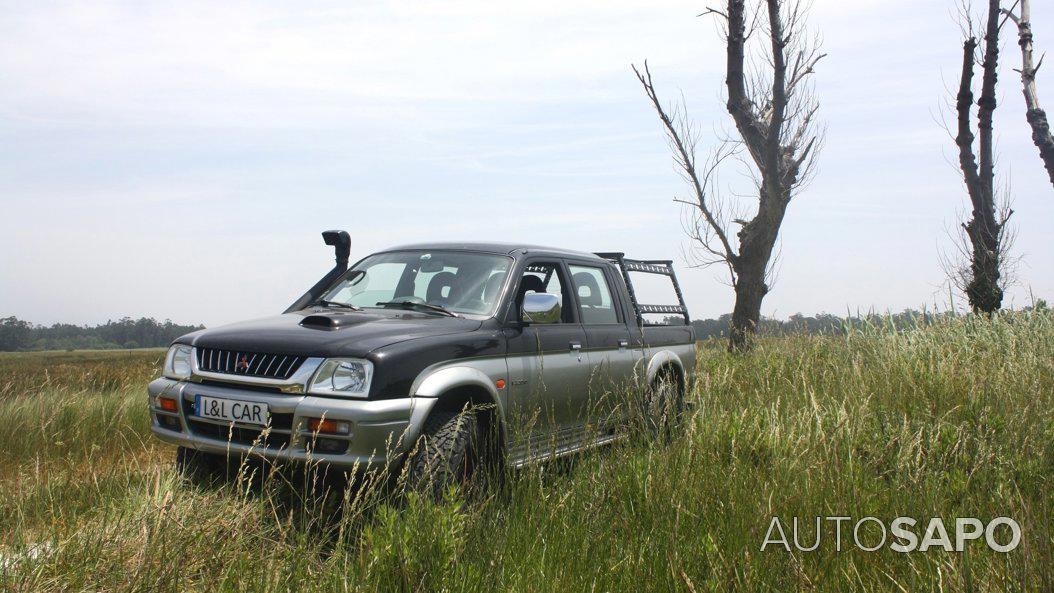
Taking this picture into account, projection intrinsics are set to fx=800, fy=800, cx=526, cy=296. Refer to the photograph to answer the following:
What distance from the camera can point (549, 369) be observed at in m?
5.75

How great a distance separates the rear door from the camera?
631cm

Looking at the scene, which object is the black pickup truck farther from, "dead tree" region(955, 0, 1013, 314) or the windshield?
"dead tree" region(955, 0, 1013, 314)

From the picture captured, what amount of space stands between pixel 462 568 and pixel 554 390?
261 centimetres

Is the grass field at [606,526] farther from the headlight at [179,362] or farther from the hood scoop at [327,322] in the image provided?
the hood scoop at [327,322]

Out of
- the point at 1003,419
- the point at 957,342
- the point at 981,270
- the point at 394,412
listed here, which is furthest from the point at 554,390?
the point at 981,270

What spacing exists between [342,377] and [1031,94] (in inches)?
706

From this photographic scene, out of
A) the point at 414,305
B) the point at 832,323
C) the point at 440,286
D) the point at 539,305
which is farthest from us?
the point at 832,323

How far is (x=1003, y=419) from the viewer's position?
5.90 metres

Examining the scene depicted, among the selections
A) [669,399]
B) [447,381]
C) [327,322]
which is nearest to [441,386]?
[447,381]

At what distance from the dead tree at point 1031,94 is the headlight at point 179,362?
18.0m

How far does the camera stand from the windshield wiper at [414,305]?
18.2ft

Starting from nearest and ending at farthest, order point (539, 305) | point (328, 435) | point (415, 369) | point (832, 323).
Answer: point (328, 435) < point (415, 369) < point (539, 305) < point (832, 323)

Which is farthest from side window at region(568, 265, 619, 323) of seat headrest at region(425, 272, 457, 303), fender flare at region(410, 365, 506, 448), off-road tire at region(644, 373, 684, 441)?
fender flare at region(410, 365, 506, 448)

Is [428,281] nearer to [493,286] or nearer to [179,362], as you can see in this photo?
[493,286]
